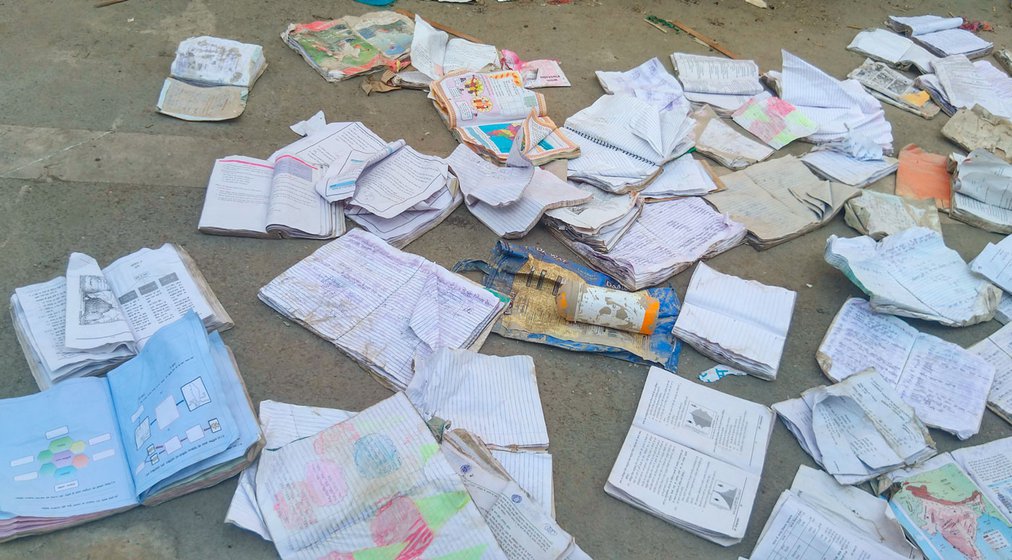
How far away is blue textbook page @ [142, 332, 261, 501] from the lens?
68.1 inches

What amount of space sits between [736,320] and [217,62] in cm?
259

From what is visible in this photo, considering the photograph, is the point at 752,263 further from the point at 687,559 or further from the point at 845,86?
the point at 845,86

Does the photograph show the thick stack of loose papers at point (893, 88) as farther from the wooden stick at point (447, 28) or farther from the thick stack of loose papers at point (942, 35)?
the wooden stick at point (447, 28)

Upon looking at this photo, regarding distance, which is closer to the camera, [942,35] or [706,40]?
[706,40]

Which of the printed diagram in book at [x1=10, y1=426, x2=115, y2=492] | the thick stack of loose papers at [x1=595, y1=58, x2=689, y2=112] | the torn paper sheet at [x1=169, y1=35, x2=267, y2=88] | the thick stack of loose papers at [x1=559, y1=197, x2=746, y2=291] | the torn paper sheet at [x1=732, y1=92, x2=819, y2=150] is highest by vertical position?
the torn paper sheet at [x1=169, y1=35, x2=267, y2=88]

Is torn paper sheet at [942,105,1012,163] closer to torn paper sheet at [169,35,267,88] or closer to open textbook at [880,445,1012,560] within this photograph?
open textbook at [880,445,1012,560]

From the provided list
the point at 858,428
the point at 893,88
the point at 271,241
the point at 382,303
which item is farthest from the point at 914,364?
the point at 271,241

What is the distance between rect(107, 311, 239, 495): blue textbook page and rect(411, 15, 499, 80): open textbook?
1.90 m

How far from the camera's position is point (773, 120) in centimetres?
343

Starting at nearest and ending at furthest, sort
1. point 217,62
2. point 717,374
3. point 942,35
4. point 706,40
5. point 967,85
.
→ point 717,374, point 217,62, point 967,85, point 706,40, point 942,35

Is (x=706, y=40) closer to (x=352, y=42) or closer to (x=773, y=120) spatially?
(x=773, y=120)

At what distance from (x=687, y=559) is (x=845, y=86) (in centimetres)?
287

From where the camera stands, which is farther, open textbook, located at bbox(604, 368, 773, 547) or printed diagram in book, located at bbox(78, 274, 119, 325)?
printed diagram in book, located at bbox(78, 274, 119, 325)

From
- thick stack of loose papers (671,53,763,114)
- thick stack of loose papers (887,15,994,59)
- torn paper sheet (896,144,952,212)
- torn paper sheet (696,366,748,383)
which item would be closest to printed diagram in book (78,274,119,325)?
torn paper sheet (696,366,748,383)
